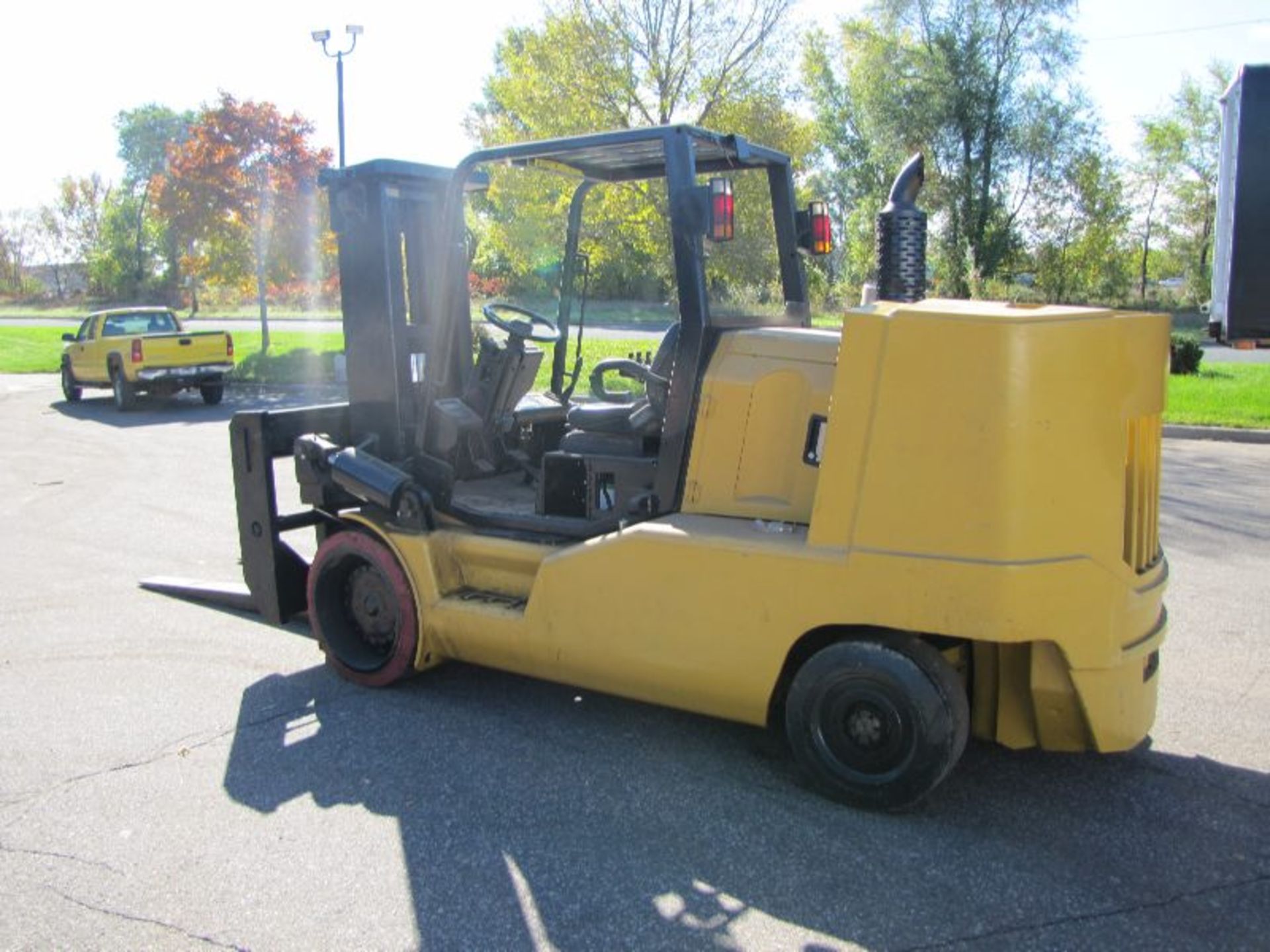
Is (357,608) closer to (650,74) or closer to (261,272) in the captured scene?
(650,74)

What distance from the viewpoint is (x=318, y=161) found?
24.5 meters

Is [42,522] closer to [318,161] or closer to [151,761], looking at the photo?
[151,761]

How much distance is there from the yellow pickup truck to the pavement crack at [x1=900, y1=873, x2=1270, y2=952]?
A: 17644mm

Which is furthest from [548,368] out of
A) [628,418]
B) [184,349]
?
[184,349]

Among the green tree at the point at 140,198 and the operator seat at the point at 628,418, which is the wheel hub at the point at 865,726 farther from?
the green tree at the point at 140,198

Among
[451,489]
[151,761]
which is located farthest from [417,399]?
[151,761]

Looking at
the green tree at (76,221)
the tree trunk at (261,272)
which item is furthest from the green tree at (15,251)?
the tree trunk at (261,272)

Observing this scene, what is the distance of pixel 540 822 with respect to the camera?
3896 millimetres

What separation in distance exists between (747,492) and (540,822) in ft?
4.86

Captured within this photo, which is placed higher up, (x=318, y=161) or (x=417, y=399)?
(x=318, y=161)

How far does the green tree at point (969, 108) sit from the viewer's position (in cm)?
3000

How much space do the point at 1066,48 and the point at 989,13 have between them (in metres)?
2.44

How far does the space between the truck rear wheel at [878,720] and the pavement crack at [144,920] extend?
207 cm

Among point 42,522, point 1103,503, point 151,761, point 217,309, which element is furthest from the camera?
point 217,309
